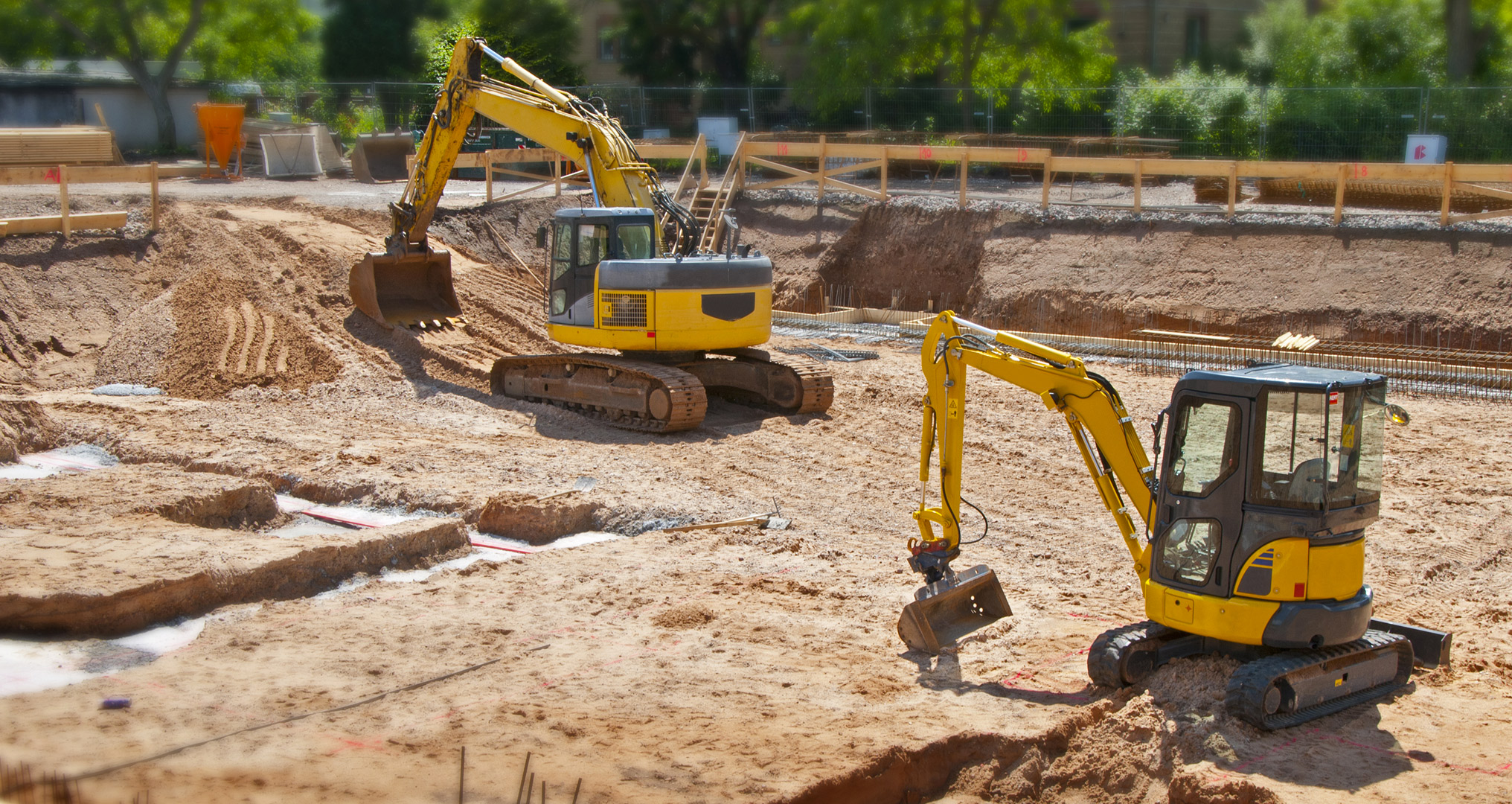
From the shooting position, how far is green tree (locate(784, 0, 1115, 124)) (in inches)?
1259

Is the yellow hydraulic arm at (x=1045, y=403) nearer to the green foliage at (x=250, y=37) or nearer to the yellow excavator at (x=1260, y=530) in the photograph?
the yellow excavator at (x=1260, y=530)

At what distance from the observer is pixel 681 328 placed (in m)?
14.7

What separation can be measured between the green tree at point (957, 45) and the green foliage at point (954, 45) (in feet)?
0.06

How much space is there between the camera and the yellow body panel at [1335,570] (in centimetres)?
697

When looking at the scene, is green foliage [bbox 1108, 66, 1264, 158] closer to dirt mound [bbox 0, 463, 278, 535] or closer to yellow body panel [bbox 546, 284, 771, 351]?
yellow body panel [bbox 546, 284, 771, 351]

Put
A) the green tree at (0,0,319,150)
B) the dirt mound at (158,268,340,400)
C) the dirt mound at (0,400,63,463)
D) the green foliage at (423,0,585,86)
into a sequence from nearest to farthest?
1. the dirt mound at (0,400,63,463)
2. the dirt mound at (158,268,340,400)
3. the green tree at (0,0,319,150)
4. the green foliage at (423,0,585,86)

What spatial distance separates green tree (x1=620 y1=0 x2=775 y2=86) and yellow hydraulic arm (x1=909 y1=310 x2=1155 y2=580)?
3168 cm

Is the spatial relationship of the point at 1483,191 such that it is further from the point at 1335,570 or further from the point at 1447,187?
the point at 1335,570

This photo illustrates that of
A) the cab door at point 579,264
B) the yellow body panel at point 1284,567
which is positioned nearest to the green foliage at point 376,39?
the cab door at point 579,264

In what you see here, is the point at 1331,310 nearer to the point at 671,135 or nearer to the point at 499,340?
the point at 499,340

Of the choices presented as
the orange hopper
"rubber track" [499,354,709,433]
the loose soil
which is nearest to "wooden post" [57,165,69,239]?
the loose soil

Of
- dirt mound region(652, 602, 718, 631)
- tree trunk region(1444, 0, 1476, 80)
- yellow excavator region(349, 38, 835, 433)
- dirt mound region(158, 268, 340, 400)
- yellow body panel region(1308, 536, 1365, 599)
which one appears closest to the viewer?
yellow body panel region(1308, 536, 1365, 599)

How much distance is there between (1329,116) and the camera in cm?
2619

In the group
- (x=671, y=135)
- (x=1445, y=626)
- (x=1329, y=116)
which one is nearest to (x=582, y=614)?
(x=1445, y=626)
